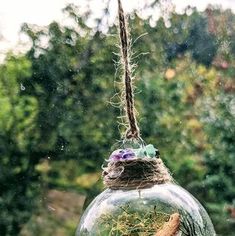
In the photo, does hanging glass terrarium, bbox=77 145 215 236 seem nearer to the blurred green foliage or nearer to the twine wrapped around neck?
the twine wrapped around neck

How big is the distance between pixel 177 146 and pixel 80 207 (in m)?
0.46

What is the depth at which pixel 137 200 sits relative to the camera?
2.95 feet

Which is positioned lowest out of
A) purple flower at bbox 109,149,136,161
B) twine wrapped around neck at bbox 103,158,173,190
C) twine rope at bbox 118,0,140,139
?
twine wrapped around neck at bbox 103,158,173,190

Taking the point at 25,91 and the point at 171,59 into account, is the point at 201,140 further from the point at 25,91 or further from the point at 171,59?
A: the point at 25,91

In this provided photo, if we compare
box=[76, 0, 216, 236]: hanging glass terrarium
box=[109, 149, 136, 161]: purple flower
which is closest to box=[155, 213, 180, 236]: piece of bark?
box=[76, 0, 216, 236]: hanging glass terrarium

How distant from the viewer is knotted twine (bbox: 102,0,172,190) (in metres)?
0.88

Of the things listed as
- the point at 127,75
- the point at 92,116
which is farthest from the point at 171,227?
the point at 92,116

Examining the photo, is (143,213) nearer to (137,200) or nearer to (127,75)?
(137,200)

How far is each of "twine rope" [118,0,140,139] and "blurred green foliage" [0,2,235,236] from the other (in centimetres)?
154

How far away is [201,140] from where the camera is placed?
8.14 feet

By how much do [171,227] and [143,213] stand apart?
A: 0.06m

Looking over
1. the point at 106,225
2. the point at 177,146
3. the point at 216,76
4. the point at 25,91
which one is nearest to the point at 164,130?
the point at 177,146

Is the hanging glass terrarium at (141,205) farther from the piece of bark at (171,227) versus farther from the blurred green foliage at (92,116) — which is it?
the blurred green foliage at (92,116)

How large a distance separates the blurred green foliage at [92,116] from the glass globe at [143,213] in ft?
5.02
